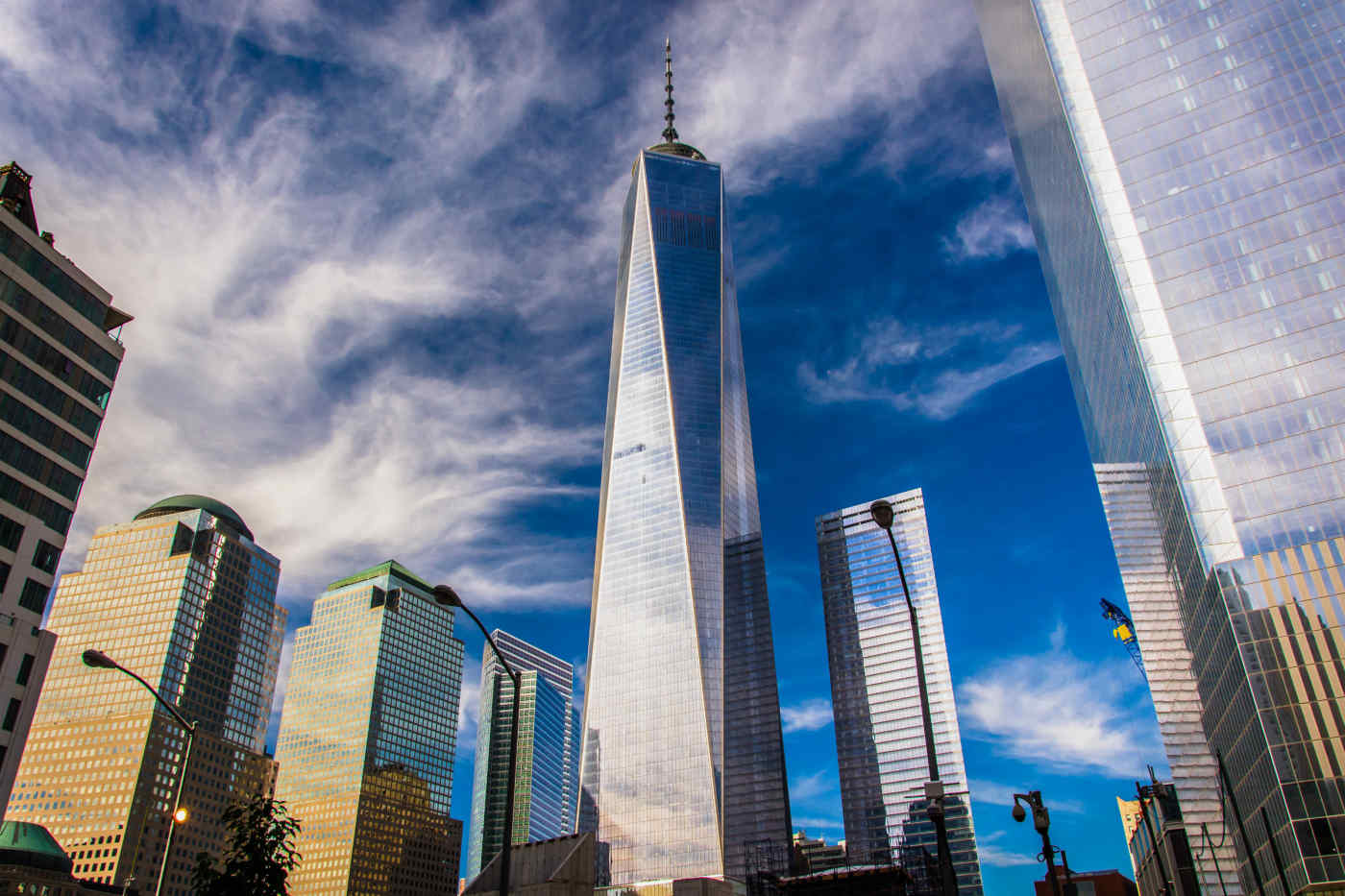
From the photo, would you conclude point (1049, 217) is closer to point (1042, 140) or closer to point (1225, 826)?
point (1042, 140)

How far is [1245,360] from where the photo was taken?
91250mm

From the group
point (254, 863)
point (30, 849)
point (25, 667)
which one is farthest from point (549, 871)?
point (30, 849)

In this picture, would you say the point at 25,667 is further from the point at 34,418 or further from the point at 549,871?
the point at 549,871

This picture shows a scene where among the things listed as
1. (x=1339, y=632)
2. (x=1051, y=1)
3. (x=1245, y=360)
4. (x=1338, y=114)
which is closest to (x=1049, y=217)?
(x=1051, y=1)

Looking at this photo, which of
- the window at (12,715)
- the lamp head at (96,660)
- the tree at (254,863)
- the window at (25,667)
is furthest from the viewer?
the window at (25,667)

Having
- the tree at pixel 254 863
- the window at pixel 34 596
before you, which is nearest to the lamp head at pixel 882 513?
the tree at pixel 254 863

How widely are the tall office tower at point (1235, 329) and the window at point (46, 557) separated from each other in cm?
9417

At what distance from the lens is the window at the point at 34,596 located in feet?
208

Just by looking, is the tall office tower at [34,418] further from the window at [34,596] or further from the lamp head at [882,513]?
the lamp head at [882,513]

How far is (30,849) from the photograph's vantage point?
14100cm

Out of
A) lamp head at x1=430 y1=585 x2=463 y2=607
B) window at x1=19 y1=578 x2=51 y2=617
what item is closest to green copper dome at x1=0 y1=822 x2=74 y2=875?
window at x1=19 y1=578 x2=51 y2=617

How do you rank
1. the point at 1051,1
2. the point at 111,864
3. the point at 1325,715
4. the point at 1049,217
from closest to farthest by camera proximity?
the point at 1325,715, the point at 1051,1, the point at 1049,217, the point at 111,864

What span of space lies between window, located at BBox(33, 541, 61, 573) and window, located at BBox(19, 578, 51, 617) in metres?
1.18

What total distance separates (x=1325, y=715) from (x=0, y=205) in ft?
361
